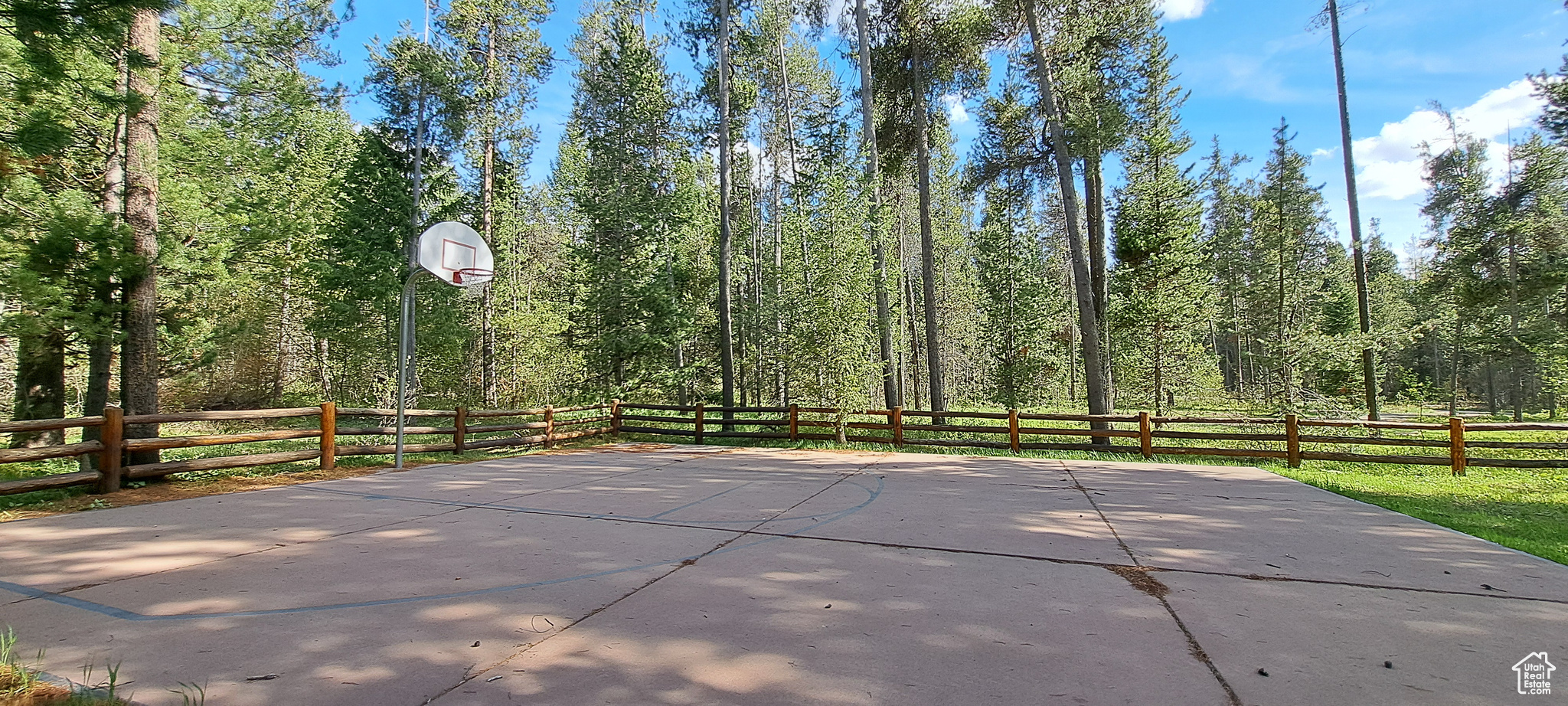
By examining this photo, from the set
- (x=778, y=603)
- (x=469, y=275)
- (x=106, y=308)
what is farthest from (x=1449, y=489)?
(x=106, y=308)

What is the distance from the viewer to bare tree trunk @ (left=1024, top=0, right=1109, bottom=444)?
Result: 1169 cm

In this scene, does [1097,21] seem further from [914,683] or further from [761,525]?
[914,683]

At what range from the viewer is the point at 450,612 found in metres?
2.81

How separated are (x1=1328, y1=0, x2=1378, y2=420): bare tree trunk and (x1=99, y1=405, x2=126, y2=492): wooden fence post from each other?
2062 cm

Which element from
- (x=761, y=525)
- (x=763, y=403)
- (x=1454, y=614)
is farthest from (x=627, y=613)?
(x=763, y=403)

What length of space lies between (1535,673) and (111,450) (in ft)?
34.7

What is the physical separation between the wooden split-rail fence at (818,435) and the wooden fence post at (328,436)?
15 mm

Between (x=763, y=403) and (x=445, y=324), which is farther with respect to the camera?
(x=763, y=403)

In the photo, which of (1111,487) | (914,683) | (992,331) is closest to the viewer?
(914,683)

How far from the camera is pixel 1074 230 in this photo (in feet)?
39.5

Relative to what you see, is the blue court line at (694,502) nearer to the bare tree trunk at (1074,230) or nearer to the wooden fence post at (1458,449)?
the bare tree trunk at (1074,230)

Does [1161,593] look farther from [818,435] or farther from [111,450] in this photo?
[111,450]

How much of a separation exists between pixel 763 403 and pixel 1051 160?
10.6 metres

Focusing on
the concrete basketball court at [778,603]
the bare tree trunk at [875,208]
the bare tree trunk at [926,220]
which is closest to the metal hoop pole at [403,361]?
the concrete basketball court at [778,603]
